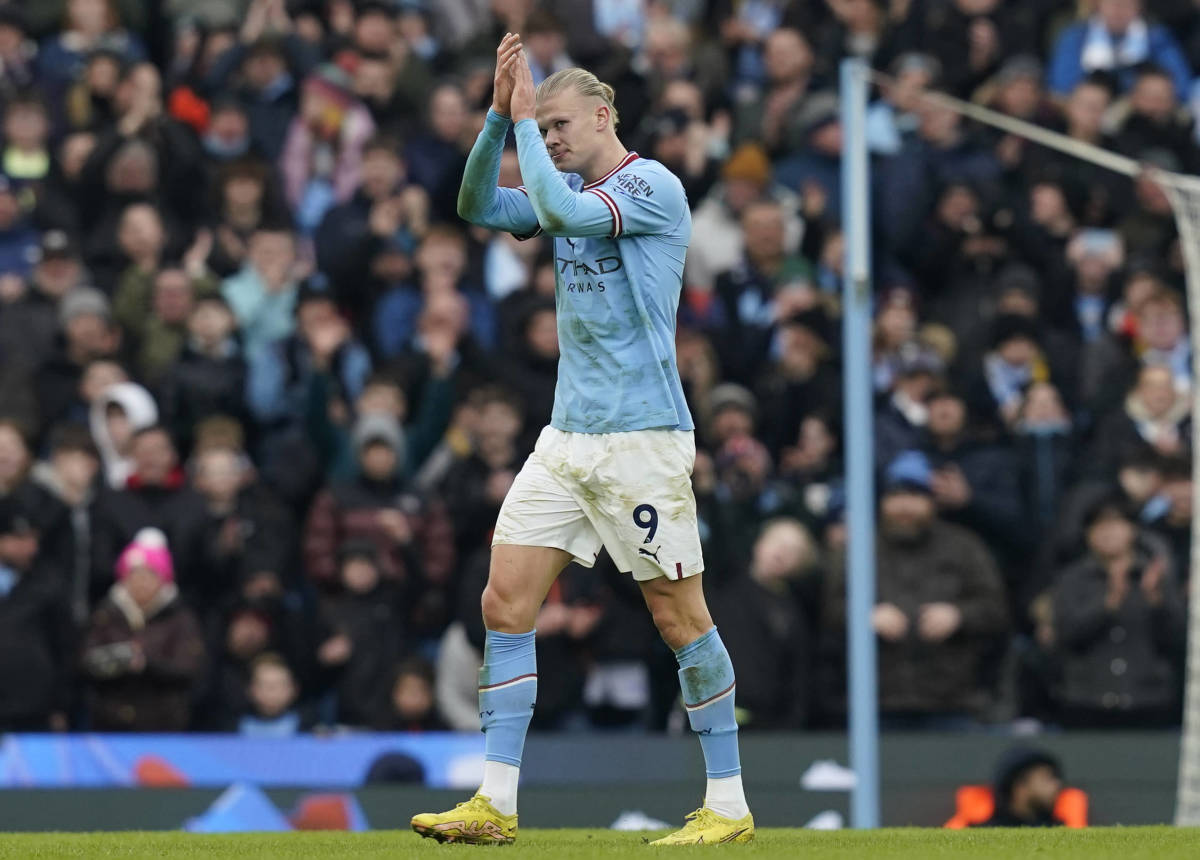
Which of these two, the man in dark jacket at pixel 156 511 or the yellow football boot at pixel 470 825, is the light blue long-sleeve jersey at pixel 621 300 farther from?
the man in dark jacket at pixel 156 511

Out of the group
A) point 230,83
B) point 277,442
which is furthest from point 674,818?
point 230,83

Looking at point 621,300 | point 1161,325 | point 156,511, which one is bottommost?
point 156,511

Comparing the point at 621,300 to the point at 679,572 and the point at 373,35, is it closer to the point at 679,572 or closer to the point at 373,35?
the point at 679,572

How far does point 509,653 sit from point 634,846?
2.60ft

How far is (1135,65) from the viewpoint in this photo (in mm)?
17266

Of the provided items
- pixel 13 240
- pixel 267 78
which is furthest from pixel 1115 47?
pixel 13 240

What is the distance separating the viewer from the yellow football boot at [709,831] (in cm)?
750

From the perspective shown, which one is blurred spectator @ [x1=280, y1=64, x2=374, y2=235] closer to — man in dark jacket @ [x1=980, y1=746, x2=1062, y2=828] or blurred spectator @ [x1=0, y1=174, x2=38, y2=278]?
blurred spectator @ [x1=0, y1=174, x2=38, y2=278]

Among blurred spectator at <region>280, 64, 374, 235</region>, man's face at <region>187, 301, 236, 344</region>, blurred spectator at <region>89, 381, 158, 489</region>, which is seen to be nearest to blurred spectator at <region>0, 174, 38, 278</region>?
man's face at <region>187, 301, 236, 344</region>

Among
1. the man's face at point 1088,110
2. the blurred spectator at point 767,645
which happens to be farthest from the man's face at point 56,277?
the man's face at point 1088,110

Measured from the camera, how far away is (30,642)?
12.3 metres

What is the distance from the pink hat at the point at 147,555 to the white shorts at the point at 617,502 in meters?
5.34

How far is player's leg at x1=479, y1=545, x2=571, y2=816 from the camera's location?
7539 mm

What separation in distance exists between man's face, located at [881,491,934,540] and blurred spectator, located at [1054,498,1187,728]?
0.87 metres
